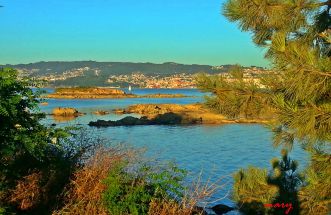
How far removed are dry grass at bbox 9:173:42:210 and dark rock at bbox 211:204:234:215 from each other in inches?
434

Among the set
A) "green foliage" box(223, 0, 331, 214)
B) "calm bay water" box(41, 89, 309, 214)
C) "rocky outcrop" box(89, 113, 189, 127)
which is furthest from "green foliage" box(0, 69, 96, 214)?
"rocky outcrop" box(89, 113, 189, 127)

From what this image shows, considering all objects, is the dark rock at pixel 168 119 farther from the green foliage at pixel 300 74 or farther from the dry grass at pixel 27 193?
the dry grass at pixel 27 193

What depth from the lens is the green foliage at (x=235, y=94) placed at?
8.95m

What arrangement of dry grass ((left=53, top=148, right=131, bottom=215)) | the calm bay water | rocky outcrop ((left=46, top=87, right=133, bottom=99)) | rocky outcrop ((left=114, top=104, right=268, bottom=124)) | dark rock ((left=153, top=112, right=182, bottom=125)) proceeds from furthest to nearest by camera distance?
rocky outcrop ((left=46, top=87, right=133, bottom=99)), rocky outcrop ((left=114, top=104, right=268, bottom=124)), dark rock ((left=153, top=112, right=182, bottom=125)), the calm bay water, dry grass ((left=53, top=148, right=131, bottom=215))

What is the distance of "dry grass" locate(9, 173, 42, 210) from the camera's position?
349 inches

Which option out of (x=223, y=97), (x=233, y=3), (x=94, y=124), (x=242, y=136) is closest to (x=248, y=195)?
(x=223, y=97)

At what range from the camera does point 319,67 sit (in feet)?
22.9

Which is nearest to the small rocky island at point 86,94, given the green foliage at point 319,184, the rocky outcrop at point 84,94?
the rocky outcrop at point 84,94

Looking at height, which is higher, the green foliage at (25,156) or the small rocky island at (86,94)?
the green foliage at (25,156)

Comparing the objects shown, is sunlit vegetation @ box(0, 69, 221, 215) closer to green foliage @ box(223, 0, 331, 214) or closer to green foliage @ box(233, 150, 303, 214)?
green foliage @ box(223, 0, 331, 214)

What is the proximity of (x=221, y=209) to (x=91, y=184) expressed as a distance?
1110 cm

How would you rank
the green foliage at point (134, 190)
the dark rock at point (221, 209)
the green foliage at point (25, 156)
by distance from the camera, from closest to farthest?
the green foliage at point (134, 190), the green foliage at point (25, 156), the dark rock at point (221, 209)

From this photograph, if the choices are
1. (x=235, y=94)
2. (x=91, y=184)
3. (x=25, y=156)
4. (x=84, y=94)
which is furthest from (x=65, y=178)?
(x=84, y=94)

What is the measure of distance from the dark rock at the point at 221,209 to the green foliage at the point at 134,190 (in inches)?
397
